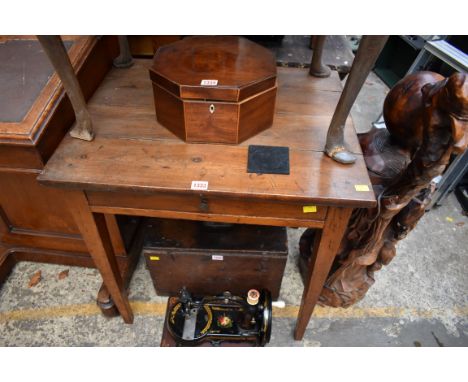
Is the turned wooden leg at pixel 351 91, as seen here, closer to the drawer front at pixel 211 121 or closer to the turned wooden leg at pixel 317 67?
the drawer front at pixel 211 121

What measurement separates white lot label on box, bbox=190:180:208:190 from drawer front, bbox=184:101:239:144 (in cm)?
18

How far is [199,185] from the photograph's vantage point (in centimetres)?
90

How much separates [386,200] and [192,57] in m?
0.77

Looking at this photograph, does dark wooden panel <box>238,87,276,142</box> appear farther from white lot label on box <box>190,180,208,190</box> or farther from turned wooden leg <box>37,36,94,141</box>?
turned wooden leg <box>37,36,94,141</box>

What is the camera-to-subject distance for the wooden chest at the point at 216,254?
4.45 feet

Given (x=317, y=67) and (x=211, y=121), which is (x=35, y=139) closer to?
(x=211, y=121)

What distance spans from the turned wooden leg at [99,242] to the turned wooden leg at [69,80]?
20 cm

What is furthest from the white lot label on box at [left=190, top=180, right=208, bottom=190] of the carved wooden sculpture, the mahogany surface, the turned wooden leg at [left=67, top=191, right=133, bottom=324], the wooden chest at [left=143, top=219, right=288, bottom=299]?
the carved wooden sculpture

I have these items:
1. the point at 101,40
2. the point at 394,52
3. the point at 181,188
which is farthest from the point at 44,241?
the point at 394,52

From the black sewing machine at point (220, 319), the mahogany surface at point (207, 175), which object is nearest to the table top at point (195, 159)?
the mahogany surface at point (207, 175)

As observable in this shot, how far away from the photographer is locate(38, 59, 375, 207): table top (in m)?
0.90

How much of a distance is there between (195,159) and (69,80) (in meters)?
0.40

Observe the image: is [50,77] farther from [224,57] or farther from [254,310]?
[254,310]

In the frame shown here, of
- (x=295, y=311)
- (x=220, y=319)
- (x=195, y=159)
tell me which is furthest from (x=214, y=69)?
(x=295, y=311)
